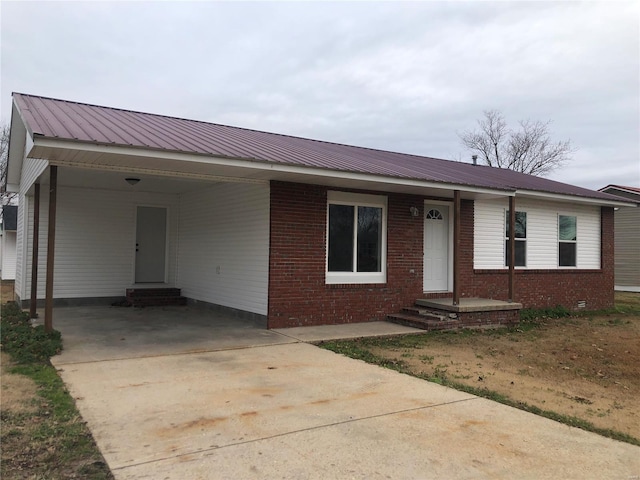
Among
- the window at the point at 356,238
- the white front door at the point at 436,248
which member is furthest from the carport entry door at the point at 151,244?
the white front door at the point at 436,248

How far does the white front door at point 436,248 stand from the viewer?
1183cm

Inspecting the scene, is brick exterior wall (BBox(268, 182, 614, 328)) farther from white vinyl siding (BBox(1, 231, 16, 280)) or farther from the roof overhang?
A: white vinyl siding (BBox(1, 231, 16, 280))

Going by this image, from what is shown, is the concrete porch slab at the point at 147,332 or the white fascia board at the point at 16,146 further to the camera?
the white fascia board at the point at 16,146

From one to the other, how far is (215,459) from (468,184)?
26.6 ft

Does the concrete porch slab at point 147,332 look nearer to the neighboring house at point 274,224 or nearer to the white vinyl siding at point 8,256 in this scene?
the neighboring house at point 274,224

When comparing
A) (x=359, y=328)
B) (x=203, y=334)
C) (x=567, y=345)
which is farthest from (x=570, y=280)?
(x=203, y=334)

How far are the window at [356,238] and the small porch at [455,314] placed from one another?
3.20ft

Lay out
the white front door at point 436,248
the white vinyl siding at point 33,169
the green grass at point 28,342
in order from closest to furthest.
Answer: the green grass at point 28,342
the white vinyl siding at point 33,169
the white front door at point 436,248

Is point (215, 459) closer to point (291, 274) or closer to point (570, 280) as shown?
point (291, 274)

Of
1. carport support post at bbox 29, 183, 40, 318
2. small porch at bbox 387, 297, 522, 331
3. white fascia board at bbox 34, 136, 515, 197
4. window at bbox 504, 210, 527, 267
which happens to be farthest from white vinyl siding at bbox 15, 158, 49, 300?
window at bbox 504, 210, 527, 267

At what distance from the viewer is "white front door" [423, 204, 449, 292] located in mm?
11828

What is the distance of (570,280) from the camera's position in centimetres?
1416

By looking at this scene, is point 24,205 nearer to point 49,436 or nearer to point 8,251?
point 49,436

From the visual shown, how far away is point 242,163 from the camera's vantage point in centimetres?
771
